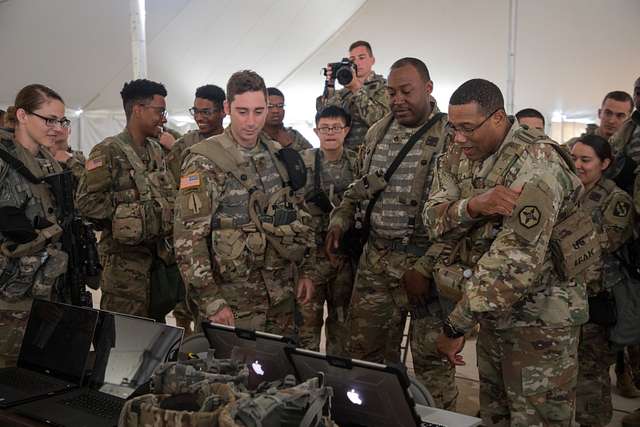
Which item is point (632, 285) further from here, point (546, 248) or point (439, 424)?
point (439, 424)

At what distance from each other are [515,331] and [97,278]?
77.8 inches

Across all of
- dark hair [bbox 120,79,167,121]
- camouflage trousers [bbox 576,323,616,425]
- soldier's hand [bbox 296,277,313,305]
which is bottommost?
camouflage trousers [bbox 576,323,616,425]

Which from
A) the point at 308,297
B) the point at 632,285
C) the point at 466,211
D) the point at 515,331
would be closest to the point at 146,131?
the point at 308,297

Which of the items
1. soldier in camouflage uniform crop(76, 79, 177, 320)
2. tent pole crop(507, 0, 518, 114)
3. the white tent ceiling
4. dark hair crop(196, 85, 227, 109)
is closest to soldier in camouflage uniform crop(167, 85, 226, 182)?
dark hair crop(196, 85, 227, 109)

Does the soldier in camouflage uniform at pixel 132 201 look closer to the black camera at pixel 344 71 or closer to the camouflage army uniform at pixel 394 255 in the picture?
the camouflage army uniform at pixel 394 255

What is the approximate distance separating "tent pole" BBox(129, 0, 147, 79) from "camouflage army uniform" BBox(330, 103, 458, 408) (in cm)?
327

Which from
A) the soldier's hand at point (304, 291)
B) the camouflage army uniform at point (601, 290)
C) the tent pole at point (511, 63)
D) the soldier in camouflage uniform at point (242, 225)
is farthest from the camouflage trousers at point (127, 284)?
the tent pole at point (511, 63)

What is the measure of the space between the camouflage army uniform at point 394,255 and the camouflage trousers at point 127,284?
3.62 feet

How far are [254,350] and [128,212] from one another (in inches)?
67.9

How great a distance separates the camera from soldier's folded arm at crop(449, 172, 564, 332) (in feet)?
6.99

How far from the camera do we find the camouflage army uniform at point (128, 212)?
3.48 metres

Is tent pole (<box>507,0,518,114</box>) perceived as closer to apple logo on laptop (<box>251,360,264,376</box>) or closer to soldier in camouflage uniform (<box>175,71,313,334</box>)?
soldier in camouflage uniform (<box>175,71,313,334</box>)

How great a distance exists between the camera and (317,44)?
11.7m

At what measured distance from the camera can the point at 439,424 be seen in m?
1.81
